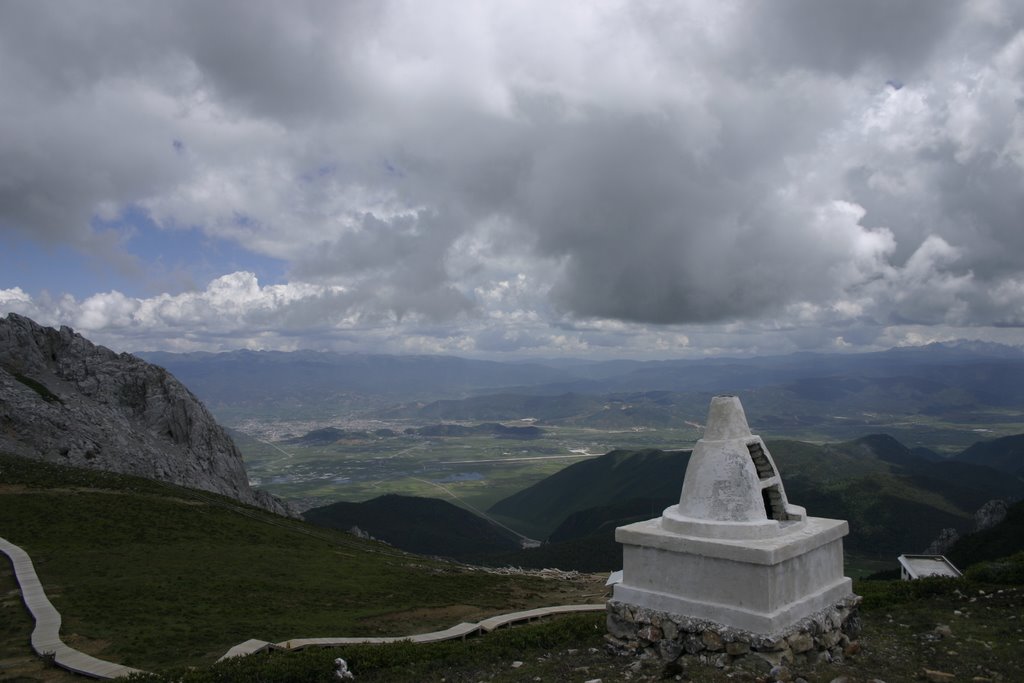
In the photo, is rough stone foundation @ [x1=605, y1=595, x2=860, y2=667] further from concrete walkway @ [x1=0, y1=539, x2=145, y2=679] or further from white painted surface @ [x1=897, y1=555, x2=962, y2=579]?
white painted surface @ [x1=897, y1=555, x2=962, y2=579]

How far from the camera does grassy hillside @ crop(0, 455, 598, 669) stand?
837 inches

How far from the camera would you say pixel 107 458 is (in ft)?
222

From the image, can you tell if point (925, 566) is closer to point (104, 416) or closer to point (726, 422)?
point (726, 422)

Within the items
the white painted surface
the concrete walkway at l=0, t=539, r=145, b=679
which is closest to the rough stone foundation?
the concrete walkway at l=0, t=539, r=145, b=679

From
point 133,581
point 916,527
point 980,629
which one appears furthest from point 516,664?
point 916,527

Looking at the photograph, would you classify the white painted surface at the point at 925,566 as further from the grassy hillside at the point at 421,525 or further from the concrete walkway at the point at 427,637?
Result: the grassy hillside at the point at 421,525

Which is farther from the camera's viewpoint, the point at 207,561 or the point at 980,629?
the point at 207,561

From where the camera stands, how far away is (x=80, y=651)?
1773 cm

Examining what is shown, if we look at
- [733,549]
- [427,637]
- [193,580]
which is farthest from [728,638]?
[193,580]

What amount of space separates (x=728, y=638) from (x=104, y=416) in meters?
85.3

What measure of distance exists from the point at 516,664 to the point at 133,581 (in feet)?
66.7

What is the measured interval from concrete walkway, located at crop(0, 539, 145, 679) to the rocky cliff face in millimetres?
45185

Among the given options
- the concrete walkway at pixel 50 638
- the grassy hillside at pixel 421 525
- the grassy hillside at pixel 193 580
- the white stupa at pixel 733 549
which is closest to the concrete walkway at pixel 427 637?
the grassy hillside at pixel 193 580

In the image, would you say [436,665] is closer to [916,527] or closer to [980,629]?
[980,629]
